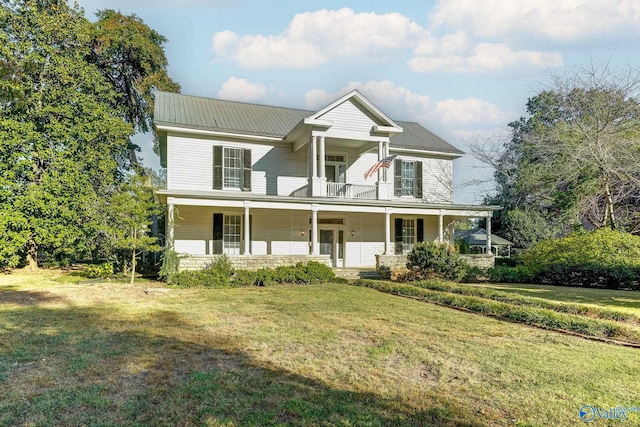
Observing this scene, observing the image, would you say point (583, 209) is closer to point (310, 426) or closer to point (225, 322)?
point (225, 322)

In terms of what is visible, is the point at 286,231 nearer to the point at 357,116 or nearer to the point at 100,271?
the point at 357,116

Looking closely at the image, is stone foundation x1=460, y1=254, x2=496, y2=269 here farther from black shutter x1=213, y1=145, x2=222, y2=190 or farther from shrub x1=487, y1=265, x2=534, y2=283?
black shutter x1=213, y1=145, x2=222, y2=190

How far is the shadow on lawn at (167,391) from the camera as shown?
11.0 feet

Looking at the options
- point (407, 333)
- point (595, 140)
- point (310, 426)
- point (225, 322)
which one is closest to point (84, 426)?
point (310, 426)

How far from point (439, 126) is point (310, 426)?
23530 mm

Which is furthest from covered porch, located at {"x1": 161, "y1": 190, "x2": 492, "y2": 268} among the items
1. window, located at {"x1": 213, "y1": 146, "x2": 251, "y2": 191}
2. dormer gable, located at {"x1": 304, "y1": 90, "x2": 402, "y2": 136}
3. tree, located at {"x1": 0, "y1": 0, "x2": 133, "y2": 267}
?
tree, located at {"x1": 0, "y1": 0, "x2": 133, "y2": 267}

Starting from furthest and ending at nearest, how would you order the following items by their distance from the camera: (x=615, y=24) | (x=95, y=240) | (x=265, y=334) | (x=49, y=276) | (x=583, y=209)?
(x=583, y=209) < (x=95, y=240) < (x=49, y=276) < (x=615, y=24) < (x=265, y=334)

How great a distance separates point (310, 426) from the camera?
322cm

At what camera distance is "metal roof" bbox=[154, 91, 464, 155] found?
1748cm

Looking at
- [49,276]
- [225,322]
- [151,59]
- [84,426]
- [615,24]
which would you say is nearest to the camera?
[84,426]

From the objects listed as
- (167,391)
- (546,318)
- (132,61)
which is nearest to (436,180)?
(546,318)

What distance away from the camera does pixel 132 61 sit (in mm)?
23328

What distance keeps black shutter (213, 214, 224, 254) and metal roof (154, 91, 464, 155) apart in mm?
3874

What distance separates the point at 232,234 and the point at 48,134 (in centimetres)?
848
